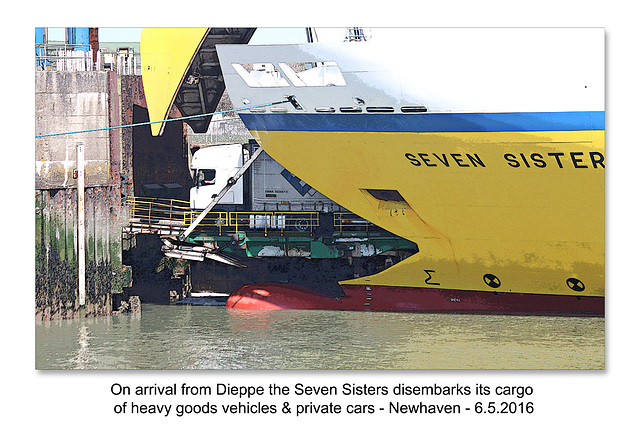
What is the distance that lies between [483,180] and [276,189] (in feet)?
10.6

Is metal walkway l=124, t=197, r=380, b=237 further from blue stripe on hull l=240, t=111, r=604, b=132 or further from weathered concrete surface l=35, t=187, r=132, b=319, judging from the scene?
blue stripe on hull l=240, t=111, r=604, b=132

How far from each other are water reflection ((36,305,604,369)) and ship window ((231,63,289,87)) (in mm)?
3226

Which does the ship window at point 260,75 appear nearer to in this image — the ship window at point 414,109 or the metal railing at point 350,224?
the ship window at point 414,109

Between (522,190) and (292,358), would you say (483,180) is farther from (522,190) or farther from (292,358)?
(292,358)

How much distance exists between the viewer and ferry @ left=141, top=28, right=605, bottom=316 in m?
9.52

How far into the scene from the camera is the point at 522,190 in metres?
10.0

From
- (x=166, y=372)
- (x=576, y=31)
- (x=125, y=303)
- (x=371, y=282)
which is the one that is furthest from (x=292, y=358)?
(x=576, y=31)

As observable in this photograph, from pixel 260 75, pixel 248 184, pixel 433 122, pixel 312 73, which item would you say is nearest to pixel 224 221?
pixel 248 184

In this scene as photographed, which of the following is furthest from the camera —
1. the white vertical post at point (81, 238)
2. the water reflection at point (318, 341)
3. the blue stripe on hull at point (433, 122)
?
the white vertical post at point (81, 238)

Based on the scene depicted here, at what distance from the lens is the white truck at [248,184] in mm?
11641

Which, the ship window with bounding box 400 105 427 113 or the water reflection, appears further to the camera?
the ship window with bounding box 400 105 427 113

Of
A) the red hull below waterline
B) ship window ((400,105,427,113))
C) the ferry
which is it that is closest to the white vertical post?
the red hull below waterline

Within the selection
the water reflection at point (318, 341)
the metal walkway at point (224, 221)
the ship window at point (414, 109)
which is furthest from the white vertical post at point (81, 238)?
the ship window at point (414, 109)

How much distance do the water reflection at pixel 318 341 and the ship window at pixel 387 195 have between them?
1.66 meters
